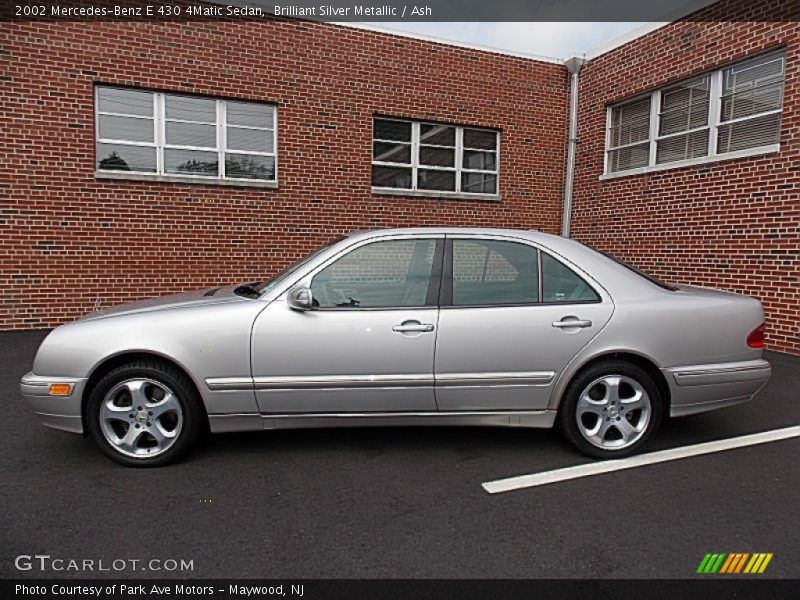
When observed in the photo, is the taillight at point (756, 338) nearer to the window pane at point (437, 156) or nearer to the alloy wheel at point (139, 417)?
the alloy wheel at point (139, 417)

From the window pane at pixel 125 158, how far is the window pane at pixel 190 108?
676mm

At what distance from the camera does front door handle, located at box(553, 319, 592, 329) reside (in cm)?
307

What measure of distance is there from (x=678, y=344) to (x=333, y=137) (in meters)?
6.64

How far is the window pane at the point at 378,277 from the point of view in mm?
3096

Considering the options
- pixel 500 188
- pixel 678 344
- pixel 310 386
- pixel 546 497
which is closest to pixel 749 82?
pixel 500 188

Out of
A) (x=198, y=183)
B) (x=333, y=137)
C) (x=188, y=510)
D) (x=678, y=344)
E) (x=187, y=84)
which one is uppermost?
(x=187, y=84)

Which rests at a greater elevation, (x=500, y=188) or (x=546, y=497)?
(x=500, y=188)

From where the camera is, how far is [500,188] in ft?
30.6

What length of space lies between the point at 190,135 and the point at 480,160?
5141mm

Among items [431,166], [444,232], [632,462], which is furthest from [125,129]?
[632,462]

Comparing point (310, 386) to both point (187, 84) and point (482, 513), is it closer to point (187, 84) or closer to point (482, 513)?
point (482, 513)

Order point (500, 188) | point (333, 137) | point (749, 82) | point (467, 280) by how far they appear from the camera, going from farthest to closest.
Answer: point (500, 188), point (333, 137), point (749, 82), point (467, 280)
